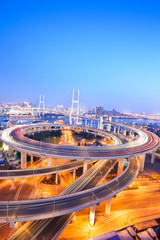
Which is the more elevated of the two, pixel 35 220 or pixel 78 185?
pixel 78 185

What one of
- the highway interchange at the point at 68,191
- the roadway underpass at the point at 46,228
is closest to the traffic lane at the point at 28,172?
the highway interchange at the point at 68,191

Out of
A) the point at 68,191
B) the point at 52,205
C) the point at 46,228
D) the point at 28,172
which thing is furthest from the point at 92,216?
the point at 28,172

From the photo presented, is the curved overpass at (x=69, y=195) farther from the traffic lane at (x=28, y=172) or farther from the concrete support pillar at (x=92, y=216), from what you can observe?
the traffic lane at (x=28, y=172)

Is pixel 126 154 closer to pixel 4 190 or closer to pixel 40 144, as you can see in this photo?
pixel 40 144

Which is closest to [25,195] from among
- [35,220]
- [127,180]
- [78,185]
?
[35,220]

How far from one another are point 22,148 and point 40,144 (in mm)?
2227

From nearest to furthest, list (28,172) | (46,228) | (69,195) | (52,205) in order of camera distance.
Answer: (46,228) < (52,205) < (69,195) < (28,172)

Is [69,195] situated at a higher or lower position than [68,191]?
higher

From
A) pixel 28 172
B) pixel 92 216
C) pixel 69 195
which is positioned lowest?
pixel 92 216

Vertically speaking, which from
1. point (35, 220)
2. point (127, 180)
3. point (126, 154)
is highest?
point (126, 154)

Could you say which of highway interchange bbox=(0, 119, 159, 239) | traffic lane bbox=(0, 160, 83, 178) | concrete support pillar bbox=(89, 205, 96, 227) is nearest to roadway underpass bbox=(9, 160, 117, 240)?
highway interchange bbox=(0, 119, 159, 239)

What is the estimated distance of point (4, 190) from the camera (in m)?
13.9

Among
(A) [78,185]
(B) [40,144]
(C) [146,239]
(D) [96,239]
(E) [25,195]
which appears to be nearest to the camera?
(D) [96,239]

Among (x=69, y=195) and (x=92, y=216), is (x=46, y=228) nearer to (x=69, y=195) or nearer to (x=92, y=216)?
(x=69, y=195)
